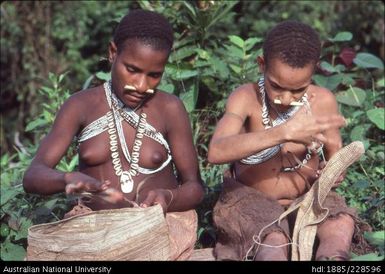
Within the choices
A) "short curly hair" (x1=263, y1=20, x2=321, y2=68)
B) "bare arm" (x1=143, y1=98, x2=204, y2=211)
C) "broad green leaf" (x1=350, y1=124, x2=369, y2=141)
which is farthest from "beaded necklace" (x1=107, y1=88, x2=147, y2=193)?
"broad green leaf" (x1=350, y1=124, x2=369, y2=141)

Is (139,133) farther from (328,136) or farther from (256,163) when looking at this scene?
(328,136)

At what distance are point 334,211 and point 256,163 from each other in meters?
0.45

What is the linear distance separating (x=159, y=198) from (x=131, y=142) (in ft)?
1.31

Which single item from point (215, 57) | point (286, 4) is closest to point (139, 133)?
point (215, 57)

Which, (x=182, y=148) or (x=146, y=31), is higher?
(x=146, y=31)

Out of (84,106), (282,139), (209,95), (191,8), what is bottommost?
(209,95)

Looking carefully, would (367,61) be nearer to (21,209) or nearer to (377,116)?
(377,116)

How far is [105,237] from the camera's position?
293 cm

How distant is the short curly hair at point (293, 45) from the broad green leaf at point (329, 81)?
1.57 meters

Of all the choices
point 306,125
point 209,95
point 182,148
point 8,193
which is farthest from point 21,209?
point 306,125

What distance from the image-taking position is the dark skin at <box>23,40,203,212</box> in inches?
130

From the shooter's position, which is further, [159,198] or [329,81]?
[329,81]

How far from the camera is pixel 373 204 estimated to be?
154 inches
